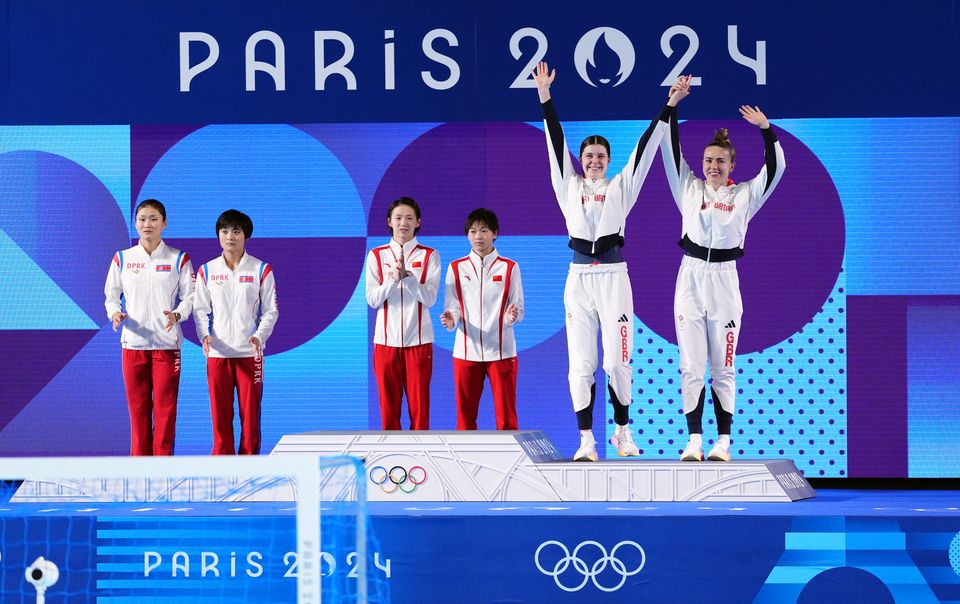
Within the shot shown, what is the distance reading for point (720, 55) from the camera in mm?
8297

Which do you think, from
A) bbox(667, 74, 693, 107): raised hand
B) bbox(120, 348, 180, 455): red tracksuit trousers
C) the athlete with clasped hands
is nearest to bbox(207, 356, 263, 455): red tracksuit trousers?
bbox(120, 348, 180, 455): red tracksuit trousers

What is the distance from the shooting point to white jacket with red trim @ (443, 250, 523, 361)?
721 centimetres

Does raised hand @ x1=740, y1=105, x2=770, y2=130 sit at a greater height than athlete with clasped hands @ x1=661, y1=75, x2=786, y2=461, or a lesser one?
greater

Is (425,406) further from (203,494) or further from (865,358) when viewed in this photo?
(865,358)

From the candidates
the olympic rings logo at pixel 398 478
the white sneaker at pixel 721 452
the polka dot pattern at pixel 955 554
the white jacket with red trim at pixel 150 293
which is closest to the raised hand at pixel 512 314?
the olympic rings logo at pixel 398 478

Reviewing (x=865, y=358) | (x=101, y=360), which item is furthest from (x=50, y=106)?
(x=865, y=358)

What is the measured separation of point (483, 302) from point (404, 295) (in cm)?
49

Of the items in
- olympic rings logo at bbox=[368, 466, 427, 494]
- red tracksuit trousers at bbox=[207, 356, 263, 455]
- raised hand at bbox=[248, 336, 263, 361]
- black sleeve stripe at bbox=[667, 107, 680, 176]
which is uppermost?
black sleeve stripe at bbox=[667, 107, 680, 176]

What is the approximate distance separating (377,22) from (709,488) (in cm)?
425

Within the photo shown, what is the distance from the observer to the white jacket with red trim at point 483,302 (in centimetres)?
721

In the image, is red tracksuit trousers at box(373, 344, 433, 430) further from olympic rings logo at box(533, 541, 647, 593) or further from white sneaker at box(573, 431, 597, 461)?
olympic rings logo at box(533, 541, 647, 593)

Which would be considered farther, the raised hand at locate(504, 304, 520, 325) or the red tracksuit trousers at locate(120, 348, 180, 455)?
the red tracksuit trousers at locate(120, 348, 180, 455)

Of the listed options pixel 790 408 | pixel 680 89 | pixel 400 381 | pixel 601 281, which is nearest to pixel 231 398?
pixel 400 381

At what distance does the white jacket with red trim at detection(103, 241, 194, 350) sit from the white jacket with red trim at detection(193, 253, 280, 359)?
0.12 m
